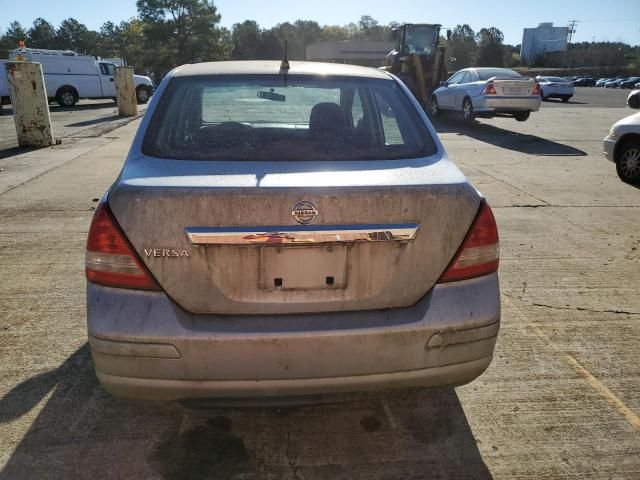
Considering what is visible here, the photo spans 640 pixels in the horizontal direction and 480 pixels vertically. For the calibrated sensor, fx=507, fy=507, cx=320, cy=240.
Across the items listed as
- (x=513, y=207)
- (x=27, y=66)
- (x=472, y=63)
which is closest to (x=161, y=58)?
(x=472, y=63)

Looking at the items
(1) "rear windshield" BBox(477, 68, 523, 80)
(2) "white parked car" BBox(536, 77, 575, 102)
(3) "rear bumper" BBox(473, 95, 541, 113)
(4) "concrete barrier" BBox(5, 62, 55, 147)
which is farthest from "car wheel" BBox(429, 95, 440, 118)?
(2) "white parked car" BBox(536, 77, 575, 102)

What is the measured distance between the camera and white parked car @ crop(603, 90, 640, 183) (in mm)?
7344

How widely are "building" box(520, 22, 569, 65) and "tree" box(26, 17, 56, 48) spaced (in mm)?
106936

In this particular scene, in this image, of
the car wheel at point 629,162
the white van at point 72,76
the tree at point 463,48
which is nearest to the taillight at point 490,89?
the car wheel at point 629,162

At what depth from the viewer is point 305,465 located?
2184 millimetres

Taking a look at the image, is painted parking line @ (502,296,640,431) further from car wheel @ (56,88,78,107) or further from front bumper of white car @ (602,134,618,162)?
car wheel @ (56,88,78,107)

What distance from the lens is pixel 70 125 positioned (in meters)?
15.6

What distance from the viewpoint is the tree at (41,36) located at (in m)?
113

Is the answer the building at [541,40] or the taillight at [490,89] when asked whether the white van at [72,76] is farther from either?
the building at [541,40]

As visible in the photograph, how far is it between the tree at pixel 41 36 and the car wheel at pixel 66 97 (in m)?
109

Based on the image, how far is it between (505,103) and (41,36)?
128855 mm

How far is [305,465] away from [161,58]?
287 ft

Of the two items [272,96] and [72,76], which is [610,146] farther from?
[72,76]

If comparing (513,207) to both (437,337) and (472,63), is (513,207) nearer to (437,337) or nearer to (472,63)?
(437,337)
